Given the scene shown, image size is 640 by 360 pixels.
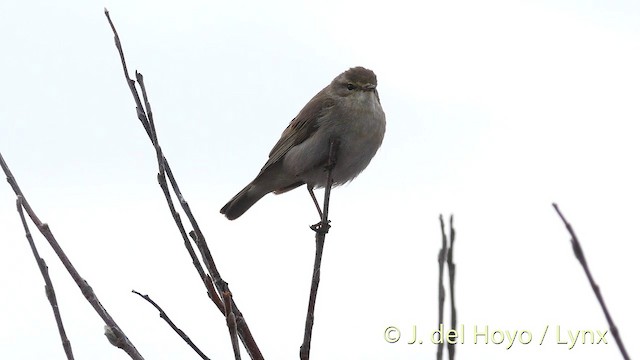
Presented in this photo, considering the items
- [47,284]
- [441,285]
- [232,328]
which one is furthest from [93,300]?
[441,285]

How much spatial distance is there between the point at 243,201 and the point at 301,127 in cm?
115

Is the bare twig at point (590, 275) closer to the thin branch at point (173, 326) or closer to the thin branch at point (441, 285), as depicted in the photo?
the thin branch at point (441, 285)

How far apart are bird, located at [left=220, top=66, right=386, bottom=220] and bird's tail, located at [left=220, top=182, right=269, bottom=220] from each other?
0.17 meters

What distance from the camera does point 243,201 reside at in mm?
8031

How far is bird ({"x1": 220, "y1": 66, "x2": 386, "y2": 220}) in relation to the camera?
6.80 meters

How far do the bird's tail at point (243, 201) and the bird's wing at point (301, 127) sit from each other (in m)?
0.32

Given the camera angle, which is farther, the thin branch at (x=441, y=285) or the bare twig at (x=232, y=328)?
the bare twig at (x=232, y=328)

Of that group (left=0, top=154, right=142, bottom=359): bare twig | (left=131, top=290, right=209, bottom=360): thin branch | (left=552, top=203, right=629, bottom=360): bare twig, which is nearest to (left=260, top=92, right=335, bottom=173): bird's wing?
(left=131, top=290, right=209, bottom=360): thin branch

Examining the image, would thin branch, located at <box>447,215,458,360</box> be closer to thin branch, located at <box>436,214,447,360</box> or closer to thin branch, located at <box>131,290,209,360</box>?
thin branch, located at <box>436,214,447,360</box>

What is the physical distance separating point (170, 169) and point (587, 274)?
1.82m

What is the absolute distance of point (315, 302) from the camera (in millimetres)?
2801

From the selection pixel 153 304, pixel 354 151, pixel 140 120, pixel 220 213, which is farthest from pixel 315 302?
pixel 220 213

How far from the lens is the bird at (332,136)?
680cm

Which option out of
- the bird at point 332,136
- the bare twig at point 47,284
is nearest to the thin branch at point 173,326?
the bare twig at point 47,284
